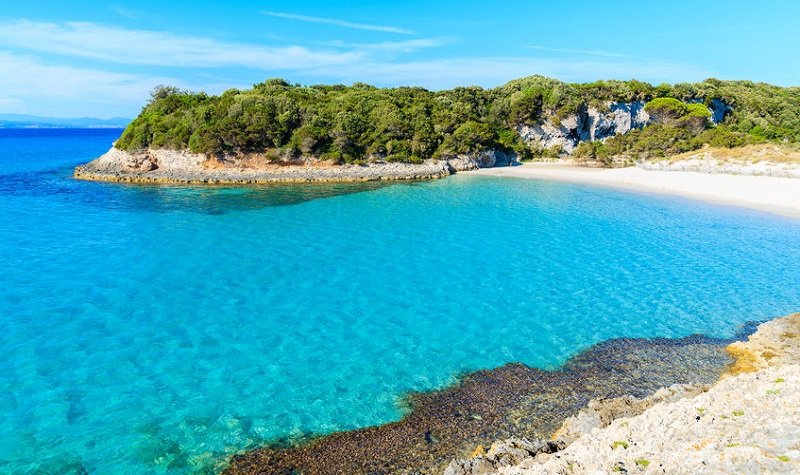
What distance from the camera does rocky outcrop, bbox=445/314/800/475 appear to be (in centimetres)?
583

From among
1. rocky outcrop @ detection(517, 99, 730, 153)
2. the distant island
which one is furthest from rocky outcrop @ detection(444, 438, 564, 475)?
rocky outcrop @ detection(517, 99, 730, 153)

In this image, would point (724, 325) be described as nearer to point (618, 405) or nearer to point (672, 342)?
point (672, 342)

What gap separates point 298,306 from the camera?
17.9 meters

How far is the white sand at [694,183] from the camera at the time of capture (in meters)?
39.7

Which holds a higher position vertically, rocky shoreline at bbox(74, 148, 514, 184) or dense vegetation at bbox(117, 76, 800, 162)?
dense vegetation at bbox(117, 76, 800, 162)

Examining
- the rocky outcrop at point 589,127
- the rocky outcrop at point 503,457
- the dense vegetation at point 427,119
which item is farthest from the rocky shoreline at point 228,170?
the rocky outcrop at point 503,457

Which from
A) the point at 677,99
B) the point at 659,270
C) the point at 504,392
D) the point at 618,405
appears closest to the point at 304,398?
the point at 504,392

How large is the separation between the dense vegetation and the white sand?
313 inches

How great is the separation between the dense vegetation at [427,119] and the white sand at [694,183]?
7.94 m

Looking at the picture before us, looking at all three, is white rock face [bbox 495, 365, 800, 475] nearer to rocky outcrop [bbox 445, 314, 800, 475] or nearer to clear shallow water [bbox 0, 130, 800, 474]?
rocky outcrop [bbox 445, 314, 800, 475]

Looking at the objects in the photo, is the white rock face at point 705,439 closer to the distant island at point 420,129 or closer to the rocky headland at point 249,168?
the rocky headland at point 249,168

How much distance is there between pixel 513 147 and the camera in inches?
2719

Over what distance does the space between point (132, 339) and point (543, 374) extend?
43.8ft

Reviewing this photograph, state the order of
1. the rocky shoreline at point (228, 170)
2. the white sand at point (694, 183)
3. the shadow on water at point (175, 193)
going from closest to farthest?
the shadow on water at point (175, 193) → the white sand at point (694, 183) → the rocky shoreline at point (228, 170)
